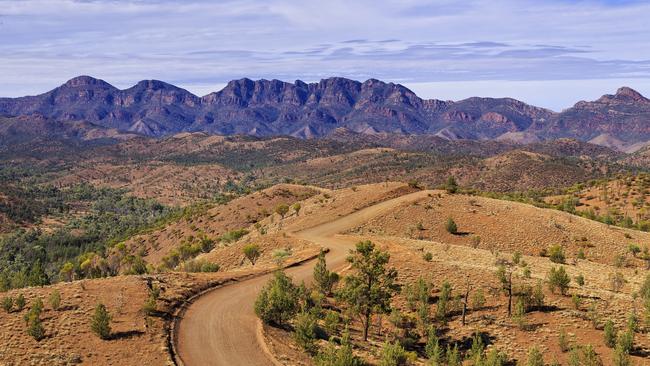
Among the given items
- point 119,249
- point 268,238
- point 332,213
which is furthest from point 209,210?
point 268,238

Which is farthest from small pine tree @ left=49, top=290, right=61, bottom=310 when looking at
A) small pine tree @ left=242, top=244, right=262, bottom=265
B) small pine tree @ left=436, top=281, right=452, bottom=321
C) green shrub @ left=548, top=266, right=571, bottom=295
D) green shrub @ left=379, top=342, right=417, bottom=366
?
green shrub @ left=548, top=266, right=571, bottom=295

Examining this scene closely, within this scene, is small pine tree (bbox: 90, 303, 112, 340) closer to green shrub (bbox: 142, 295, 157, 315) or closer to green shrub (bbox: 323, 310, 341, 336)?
green shrub (bbox: 142, 295, 157, 315)

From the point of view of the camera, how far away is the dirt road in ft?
75.8

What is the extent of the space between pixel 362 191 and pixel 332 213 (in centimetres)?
1252

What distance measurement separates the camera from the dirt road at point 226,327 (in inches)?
909

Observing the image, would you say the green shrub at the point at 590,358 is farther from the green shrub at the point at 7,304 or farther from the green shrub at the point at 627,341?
the green shrub at the point at 7,304

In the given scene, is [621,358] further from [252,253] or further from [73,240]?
[73,240]

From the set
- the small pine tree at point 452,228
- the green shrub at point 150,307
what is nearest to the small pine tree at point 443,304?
the green shrub at point 150,307

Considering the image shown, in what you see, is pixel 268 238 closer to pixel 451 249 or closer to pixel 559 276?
pixel 451 249

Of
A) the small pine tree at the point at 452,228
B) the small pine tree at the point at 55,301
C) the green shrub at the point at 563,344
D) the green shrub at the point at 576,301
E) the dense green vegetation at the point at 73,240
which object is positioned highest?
the small pine tree at the point at 55,301

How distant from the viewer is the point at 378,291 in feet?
85.9

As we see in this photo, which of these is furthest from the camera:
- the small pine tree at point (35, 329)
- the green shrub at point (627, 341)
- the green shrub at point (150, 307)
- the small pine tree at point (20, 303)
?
the green shrub at point (150, 307)

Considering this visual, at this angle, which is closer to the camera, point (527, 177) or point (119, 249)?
point (119, 249)

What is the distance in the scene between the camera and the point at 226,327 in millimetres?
26344
